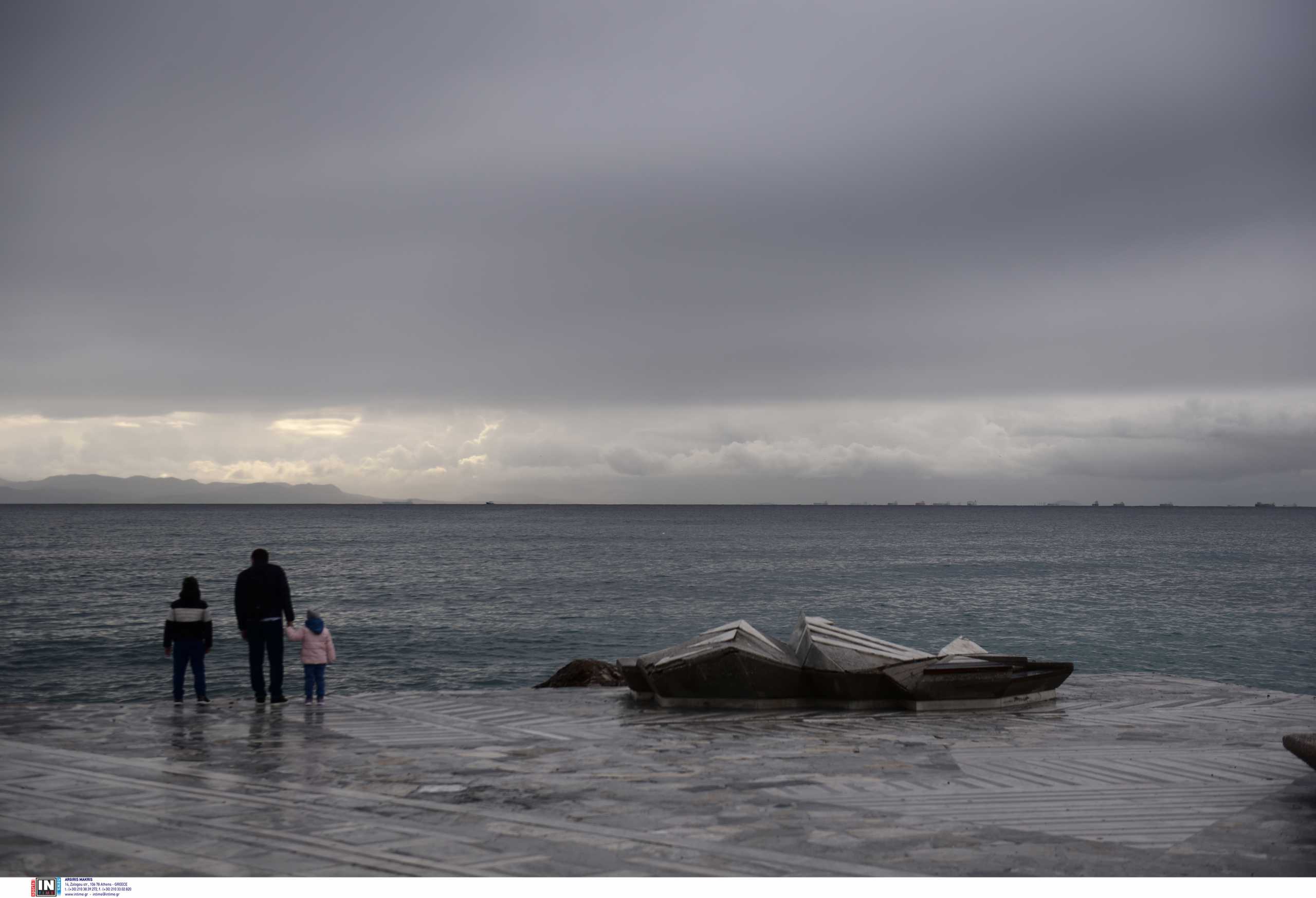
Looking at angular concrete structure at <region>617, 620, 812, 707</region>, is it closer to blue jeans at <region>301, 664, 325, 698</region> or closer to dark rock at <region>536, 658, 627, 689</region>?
blue jeans at <region>301, 664, 325, 698</region>

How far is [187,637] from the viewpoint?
41.3 ft

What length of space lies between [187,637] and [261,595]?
1.14 metres

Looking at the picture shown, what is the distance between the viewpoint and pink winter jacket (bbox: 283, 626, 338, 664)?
489 inches

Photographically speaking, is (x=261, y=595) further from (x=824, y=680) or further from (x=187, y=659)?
(x=824, y=680)

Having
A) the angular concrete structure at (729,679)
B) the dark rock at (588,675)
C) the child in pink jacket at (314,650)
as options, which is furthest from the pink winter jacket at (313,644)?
the dark rock at (588,675)

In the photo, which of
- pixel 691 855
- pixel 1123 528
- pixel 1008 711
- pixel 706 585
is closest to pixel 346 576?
pixel 706 585

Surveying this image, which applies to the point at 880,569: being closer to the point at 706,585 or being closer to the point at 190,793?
the point at 706,585

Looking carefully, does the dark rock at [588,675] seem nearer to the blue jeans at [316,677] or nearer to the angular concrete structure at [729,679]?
the angular concrete structure at [729,679]

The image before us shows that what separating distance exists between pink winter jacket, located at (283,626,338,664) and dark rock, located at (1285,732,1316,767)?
10.2m

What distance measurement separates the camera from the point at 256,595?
491 inches

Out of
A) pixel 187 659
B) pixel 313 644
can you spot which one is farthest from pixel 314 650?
pixel 187 659

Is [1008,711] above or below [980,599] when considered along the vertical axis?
above

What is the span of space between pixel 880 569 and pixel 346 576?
37.3 metres

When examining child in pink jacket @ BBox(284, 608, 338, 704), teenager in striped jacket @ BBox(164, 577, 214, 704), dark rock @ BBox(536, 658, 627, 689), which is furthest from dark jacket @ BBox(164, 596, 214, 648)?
dark rock @ BBox(536, 658, 627, 689)
